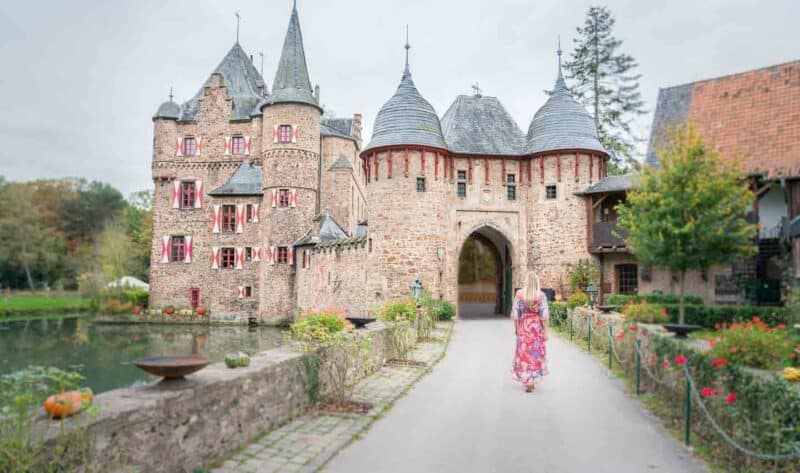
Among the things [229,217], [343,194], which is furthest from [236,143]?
[343,194]

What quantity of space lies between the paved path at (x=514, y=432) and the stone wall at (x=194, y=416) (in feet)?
3.54

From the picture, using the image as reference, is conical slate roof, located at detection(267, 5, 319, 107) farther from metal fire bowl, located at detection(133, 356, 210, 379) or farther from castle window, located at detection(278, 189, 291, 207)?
metal fire bowl, located at detection(133, 356, 210, 379)

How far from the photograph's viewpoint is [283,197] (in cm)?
3241

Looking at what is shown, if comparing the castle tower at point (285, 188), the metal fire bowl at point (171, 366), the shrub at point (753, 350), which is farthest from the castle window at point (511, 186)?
the metal fire bowl at point (171, 366)

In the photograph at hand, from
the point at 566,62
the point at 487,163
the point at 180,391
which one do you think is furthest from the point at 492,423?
the point at 566,62

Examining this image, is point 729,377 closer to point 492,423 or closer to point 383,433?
point 492,423

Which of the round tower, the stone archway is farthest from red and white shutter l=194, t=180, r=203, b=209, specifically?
the round tower

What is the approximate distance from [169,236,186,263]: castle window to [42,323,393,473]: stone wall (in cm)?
3042

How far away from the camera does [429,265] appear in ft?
73.1

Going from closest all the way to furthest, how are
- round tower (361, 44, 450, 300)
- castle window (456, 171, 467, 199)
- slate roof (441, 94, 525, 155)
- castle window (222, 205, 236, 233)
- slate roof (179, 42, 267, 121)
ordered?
round tower (361, 44, 450, 300)
castle window (456, 171, 467, 199)
slate roof (441, 94, 525, 155)
castle window (222, 205, 236, 233)
slate roof (179, 42, 267, 121)

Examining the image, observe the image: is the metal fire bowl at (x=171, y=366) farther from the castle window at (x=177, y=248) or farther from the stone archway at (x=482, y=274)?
the castle window at (x=177, y=248)

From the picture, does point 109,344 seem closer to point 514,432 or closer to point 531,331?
point 531,331

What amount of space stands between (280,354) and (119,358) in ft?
55.1

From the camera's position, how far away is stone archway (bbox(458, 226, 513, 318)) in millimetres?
26953
